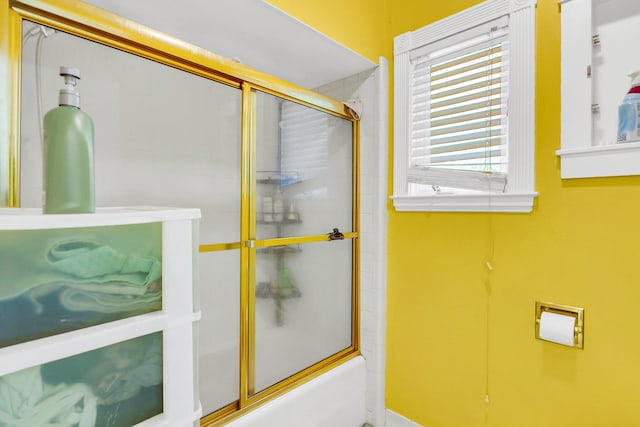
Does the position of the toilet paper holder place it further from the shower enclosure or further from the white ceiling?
the white ceiling

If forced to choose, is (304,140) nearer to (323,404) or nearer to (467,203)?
(467,203)

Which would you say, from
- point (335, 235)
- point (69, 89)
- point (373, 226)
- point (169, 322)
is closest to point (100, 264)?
point (169, 322)

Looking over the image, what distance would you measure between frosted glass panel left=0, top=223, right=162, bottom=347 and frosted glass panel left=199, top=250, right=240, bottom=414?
496 mm

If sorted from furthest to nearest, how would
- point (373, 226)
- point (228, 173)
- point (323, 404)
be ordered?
point (373, 226) → point (323, 404) → point (228, 173)

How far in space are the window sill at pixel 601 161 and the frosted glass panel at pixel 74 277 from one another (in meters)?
1.38

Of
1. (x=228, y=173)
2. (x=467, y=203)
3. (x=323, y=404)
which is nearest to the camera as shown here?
(x=228, y=173)

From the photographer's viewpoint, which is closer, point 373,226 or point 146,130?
point 146,130

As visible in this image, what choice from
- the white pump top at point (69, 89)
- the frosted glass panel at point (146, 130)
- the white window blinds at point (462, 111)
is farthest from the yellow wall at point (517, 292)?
the white pump top at point (69, 89)

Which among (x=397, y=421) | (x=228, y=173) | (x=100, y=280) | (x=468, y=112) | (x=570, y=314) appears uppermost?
(x=468, y=112)

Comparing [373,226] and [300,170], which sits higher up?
[300,170]

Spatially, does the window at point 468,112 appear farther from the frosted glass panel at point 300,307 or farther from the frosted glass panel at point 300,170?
the frosted glass panel at point 300,307

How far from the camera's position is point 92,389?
0.65 metres

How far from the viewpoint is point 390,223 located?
174 cm

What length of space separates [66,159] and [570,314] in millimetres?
1618
